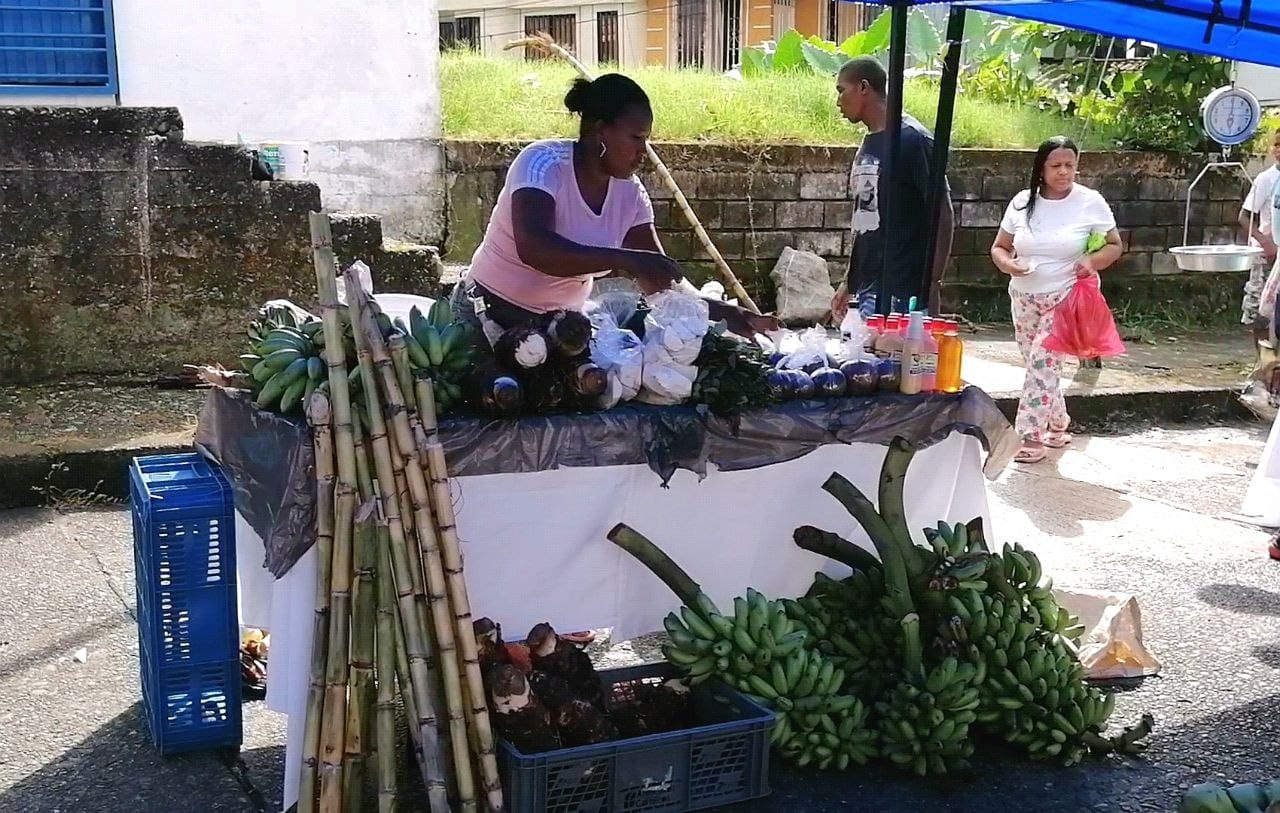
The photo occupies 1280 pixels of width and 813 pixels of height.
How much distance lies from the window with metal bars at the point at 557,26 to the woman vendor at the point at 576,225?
19.6m

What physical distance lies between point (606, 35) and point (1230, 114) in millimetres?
15942

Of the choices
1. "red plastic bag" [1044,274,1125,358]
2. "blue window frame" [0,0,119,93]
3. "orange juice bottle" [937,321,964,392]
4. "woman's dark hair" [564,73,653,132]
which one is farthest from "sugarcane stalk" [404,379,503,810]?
"blue window frame" [0,0,119,93]

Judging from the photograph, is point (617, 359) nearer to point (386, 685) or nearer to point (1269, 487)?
point (386, 685)

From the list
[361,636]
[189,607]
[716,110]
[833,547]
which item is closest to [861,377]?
[833,547]

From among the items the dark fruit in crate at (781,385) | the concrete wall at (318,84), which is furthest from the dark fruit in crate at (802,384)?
the concrete wall at (318,84)

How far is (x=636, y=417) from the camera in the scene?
3492 millimetres

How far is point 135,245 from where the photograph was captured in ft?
24.0

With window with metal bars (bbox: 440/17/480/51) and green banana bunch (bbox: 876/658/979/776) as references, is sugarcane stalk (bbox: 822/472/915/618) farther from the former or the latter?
window with metal bars (bbox: 440/17/480/51)

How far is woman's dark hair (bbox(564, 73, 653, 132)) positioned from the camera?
3.88 m

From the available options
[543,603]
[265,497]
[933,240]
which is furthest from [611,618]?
[933,240]

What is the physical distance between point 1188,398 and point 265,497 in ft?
23.3

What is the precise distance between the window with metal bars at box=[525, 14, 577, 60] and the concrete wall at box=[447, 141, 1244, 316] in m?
13.7

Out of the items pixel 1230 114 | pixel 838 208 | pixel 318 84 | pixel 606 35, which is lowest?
pixel 838 208

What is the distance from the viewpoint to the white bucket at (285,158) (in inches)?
299
